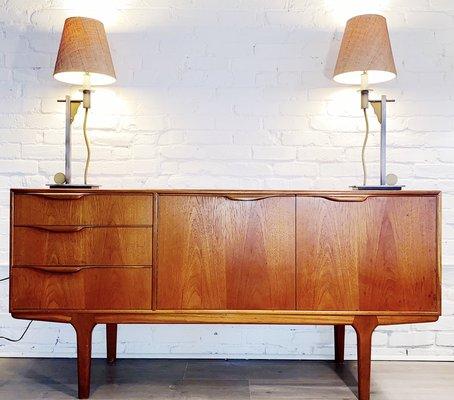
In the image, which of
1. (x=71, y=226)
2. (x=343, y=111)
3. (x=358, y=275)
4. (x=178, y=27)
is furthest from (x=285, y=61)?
(x=71, y=226)

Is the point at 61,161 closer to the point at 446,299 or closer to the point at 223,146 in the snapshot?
the point at 223,146

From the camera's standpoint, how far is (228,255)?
190 centimetres

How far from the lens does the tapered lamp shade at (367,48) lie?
6.86ft

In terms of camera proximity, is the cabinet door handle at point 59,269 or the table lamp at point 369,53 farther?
the table lamp at point 369,53

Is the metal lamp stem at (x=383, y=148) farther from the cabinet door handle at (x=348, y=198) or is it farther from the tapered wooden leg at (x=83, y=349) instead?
the tapered wooden leg at (x=83, y=349)

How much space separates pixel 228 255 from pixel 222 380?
617 mm

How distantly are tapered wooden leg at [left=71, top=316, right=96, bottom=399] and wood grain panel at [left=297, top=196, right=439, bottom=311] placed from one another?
795 millimetres

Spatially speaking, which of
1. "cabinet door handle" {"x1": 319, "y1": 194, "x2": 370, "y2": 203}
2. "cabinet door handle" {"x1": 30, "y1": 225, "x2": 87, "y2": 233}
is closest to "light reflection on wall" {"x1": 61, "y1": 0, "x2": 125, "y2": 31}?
"cabinet door handle" {"x1": 30, "y1": 225, "x2": 87, "y2": 233}

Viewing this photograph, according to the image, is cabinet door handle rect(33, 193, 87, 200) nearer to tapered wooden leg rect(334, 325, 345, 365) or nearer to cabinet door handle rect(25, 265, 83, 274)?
cabinet door handle rect(25, 265, 83, 274)

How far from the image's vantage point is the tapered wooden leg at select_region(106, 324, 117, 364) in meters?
2.34

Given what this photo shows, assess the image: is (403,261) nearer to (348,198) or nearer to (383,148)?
(348,198)


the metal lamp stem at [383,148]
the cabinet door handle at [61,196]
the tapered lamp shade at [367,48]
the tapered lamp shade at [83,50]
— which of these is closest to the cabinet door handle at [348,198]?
the metal lamp stem at [383,148]

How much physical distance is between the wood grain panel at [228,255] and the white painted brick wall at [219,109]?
0.58 m

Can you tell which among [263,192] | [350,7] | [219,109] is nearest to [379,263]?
[263,192]
